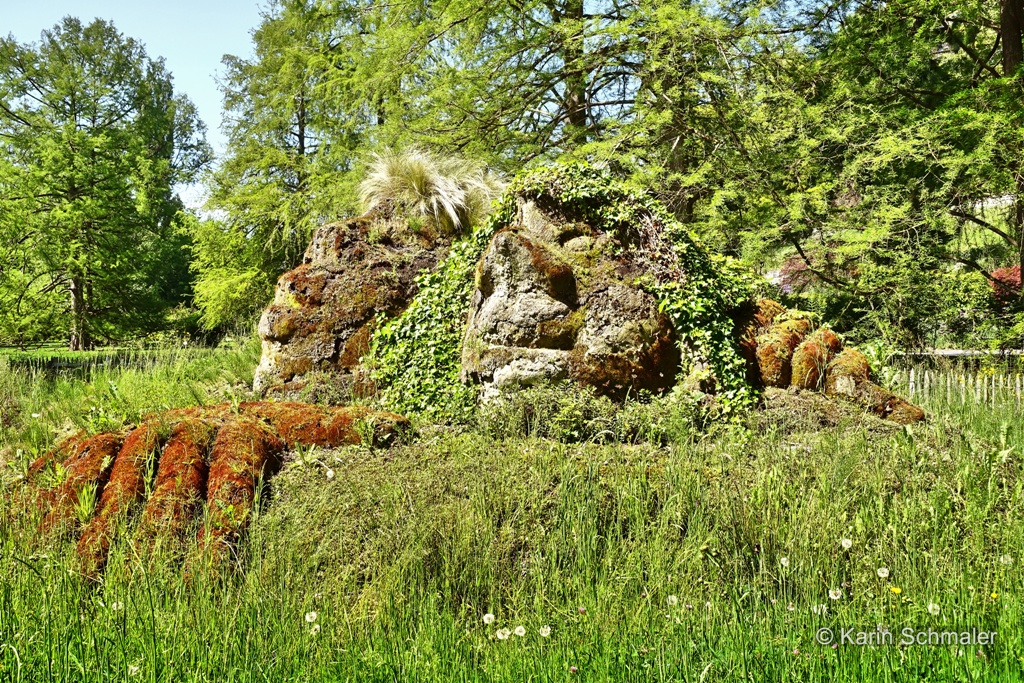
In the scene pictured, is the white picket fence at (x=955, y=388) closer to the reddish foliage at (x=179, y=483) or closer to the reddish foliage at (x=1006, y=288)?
the reddish foliage at (x=1006, y=288)

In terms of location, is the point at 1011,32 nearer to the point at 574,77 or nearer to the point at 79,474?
the point at 574,77

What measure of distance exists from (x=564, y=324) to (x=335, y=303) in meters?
2.80

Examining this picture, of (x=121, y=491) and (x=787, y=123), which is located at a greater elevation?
(x=787, y=123)

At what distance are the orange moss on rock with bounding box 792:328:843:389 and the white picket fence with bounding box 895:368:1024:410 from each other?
1708 millimetres

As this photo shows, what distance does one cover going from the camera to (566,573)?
344cm

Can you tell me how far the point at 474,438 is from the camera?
4918 millimetres

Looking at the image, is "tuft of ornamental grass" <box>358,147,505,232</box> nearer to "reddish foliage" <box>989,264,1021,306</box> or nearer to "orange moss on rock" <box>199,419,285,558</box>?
"orange moss on rock" <box>199,419,285,558</box>

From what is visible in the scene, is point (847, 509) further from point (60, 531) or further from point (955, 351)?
point (955, 351)

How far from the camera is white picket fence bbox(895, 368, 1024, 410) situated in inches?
313

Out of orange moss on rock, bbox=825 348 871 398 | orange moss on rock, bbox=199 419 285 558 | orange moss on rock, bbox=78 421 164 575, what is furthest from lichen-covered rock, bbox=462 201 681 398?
orange moss on rock, bbox=78 421 164 575

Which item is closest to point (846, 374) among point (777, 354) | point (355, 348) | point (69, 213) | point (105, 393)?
point (777, 354)

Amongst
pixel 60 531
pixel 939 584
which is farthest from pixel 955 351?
pixel 60 531

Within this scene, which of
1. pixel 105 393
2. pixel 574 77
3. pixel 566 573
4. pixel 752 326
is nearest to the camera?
pixel 566 573

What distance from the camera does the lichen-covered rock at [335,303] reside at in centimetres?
754
